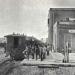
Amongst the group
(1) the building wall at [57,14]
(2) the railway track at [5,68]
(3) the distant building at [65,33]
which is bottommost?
(2) the railway track at [5,68]

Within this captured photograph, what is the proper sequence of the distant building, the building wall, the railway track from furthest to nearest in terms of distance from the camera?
the building wall → the distant building → the railway track

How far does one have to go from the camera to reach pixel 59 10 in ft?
136

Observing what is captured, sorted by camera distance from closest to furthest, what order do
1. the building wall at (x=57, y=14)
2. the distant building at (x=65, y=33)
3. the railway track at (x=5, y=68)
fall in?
the railway track at (x=5, y=68) → the distant building at (x=65, y=33) → the building wall at (x=57, y=14)

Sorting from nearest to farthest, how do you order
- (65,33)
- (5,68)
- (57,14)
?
(5,68)
(65,33)
(57,14)

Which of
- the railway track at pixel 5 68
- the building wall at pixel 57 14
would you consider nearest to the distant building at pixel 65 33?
the building wall at pixel 57 14

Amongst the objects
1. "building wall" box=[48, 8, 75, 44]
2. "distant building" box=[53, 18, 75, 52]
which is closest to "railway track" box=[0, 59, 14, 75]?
"distant building" box=[53, 18, 75, 52]

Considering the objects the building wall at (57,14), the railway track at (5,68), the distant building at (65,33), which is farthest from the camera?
the building wall at (57,14)

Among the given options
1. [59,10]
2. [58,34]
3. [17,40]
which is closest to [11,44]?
[17,40]

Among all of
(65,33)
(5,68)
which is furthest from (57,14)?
(5,68)

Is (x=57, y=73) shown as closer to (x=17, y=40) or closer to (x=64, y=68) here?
(x=64, y=68)

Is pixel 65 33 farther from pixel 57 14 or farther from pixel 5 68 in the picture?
pixel 5 68

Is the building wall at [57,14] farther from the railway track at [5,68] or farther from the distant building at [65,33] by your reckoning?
the railway track at [5,68]

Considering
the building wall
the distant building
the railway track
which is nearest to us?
the railway track

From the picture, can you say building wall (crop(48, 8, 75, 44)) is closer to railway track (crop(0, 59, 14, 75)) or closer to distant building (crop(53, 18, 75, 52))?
distant building (crop(53, 18, 75, 52))
